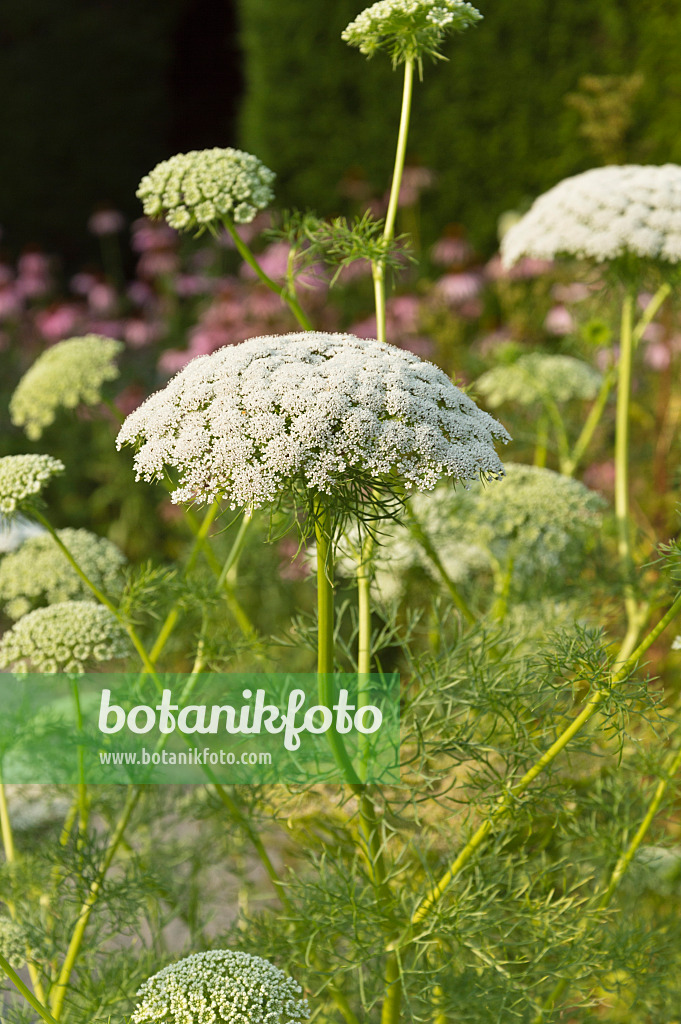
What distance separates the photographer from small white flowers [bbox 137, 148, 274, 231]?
2000 mm

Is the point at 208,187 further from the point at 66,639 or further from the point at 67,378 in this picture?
the point at 66,639

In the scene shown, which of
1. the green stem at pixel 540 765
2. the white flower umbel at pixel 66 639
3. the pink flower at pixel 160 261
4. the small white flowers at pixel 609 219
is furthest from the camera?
the pink flower at pixel 160 261

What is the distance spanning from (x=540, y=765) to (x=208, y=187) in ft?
4.37

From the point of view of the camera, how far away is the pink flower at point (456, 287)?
6.08 m

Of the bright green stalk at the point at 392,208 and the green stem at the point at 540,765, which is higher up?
the bright green stalk at the point at 392,208

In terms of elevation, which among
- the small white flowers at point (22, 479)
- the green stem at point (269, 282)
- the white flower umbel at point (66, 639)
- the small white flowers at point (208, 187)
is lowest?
the white flower umbel at point (66, 639)

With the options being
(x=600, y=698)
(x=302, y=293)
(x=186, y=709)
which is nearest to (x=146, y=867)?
(x=186, y=709)

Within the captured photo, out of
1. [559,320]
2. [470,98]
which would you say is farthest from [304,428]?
[470,98]

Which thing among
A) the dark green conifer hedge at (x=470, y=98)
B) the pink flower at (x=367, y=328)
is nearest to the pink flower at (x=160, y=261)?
the pink flower at (x=367, y=328)

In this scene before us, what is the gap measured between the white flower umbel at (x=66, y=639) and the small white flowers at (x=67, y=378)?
0.61 metres

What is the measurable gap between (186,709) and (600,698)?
916 millimetres

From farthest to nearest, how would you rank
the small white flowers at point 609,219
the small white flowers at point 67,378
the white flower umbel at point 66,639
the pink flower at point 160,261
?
the pink flower at point 160,261
the small white flowers at point 609,219
the small white flowers at point 67,378
the white flower umbel at point 66,639

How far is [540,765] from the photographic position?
63.8 inches

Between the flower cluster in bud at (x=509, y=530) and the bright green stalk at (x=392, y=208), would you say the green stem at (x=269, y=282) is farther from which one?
the flower cluster in bud at (x=509, y=530)
